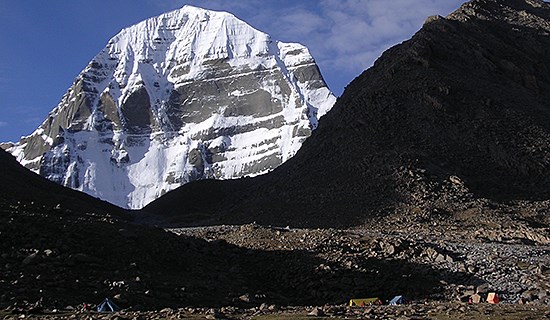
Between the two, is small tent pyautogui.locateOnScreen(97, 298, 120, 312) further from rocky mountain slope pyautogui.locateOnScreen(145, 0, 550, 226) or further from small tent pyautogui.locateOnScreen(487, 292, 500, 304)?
rocky mountain slope pyautogui.locateOnScreen(145, 0, 550, 226)

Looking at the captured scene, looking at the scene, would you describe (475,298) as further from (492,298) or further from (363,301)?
(363,301)

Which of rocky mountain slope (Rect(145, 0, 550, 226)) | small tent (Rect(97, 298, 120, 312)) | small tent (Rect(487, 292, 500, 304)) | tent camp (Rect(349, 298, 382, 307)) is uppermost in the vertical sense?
rocky mountain slope (Rect(145, 0, 550, 226))

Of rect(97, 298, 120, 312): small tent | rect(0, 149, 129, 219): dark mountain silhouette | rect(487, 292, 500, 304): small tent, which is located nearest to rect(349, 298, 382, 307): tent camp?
rect(487, 292, 500, 304): small tent

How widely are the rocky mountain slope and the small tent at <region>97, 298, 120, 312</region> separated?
41.5m

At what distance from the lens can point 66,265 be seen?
29.6 meters

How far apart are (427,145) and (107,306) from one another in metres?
58.5

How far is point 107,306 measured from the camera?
80.1ft

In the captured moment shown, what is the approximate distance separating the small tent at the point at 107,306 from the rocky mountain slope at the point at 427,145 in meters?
41.5

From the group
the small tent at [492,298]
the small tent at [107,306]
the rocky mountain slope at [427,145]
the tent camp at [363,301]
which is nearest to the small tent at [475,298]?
the small tent at [492,298]

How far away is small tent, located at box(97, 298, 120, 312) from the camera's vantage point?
23.9 meters

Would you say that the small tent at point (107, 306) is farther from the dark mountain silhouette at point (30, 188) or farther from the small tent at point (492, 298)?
the dark mountain silhouette at point (30, 188)

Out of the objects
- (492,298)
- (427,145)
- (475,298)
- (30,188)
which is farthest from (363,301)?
(30,188)

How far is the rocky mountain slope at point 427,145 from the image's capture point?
68750mm

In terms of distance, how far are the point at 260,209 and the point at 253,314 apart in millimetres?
54211
